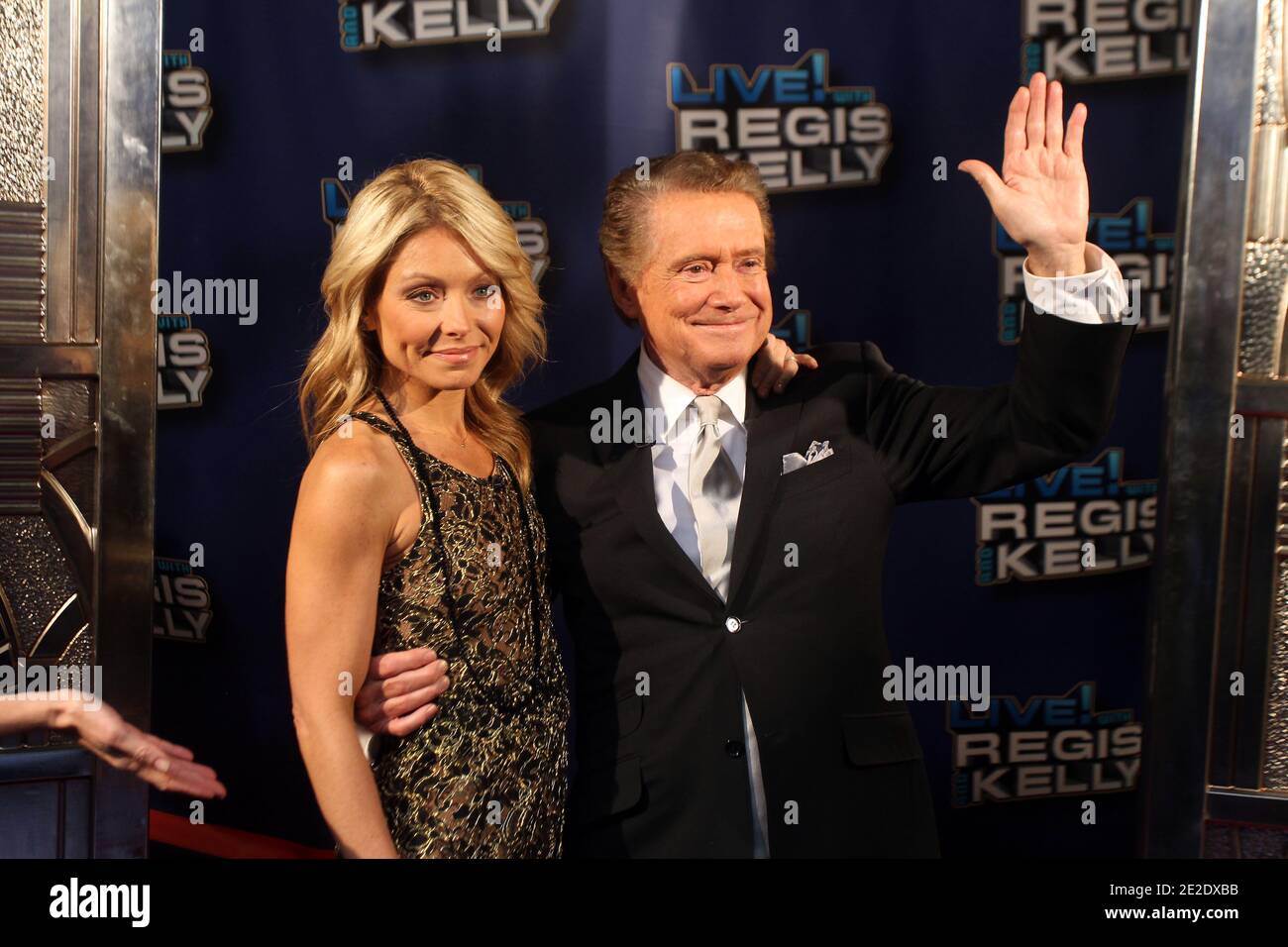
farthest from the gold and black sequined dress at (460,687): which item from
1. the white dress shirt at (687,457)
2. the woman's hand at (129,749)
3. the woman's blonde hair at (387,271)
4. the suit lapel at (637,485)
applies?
the woman's hand at (129,749)

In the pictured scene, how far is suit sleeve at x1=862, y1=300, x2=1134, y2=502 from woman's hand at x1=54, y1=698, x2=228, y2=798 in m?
1.87

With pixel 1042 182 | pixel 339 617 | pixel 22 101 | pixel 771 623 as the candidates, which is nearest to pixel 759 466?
pixel 771 623

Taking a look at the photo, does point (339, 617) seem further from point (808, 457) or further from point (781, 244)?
point (781, 244)

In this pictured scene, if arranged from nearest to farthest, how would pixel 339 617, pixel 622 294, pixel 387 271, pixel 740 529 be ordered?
pixel 339 617 < pixel 387 271 < pixel 740 529 < pixel 622 294

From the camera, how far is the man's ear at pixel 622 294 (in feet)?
9.25

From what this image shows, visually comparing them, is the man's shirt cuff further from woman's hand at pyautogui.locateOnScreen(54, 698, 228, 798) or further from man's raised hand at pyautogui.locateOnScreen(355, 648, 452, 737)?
woman's hand at pyautogui.locateOnScreen(54, 698, 228, 798)

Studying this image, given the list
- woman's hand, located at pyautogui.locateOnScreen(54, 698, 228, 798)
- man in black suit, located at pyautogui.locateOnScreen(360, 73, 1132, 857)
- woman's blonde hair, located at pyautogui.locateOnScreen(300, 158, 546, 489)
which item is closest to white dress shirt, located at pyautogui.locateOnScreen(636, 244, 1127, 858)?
man in black suit, located at pyautogui.locateOnScreen(360, 73, 1132, 857)

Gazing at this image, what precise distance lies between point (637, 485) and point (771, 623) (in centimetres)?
45

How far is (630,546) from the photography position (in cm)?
271

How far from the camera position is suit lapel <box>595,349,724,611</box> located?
8.82 feet

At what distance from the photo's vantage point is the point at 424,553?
2.52 m

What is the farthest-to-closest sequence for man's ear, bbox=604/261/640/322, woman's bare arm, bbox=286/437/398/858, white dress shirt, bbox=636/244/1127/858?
man's ear, bbox=604/261/640/322
white dress shirt, bbox=636/244/1127/858
woman's bare arm, bbox=286/437/398/858

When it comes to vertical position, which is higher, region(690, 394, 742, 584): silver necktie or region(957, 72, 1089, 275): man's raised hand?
region(957, 72, 1089, 275): man's raised hand

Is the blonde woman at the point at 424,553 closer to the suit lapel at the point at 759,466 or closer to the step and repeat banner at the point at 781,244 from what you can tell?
the step and repeat banner at the point at 781,244
